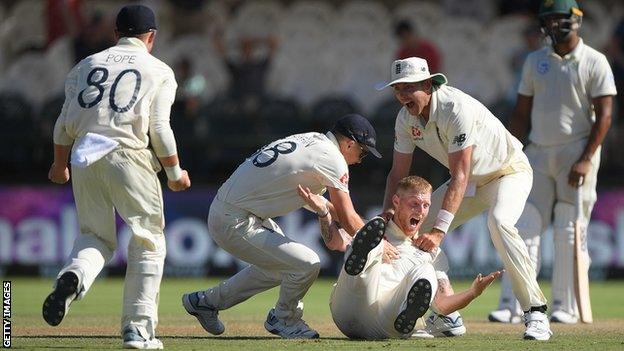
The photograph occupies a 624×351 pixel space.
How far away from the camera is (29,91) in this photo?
18.0 m

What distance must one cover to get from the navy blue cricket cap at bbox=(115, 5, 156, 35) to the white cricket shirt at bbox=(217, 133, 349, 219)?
1.23 m

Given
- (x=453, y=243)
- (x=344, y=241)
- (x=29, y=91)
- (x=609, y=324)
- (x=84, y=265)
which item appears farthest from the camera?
(x=29, y=91)

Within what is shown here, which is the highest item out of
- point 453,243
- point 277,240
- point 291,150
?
point 291,150

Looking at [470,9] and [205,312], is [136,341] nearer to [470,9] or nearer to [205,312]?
[205,312]

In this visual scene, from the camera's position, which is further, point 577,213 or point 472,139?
point 577,213

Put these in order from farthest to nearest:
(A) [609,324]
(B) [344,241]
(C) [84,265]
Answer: (A) [609,324], (B) [344,241], (C) [84,265]

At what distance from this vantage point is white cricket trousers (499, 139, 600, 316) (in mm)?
10234

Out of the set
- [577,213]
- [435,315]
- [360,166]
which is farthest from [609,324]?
[360,166]

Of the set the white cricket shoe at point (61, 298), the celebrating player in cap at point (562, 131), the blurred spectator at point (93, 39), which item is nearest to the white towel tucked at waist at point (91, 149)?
the white cricket shoe at point (61, 298)

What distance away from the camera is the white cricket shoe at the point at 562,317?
10.1 meters

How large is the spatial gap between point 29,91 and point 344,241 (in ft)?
35.0

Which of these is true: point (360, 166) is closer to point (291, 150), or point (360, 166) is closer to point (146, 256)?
point (291, 150)

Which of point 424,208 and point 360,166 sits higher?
point 424,208

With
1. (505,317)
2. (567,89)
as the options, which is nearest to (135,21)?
(567,89)
